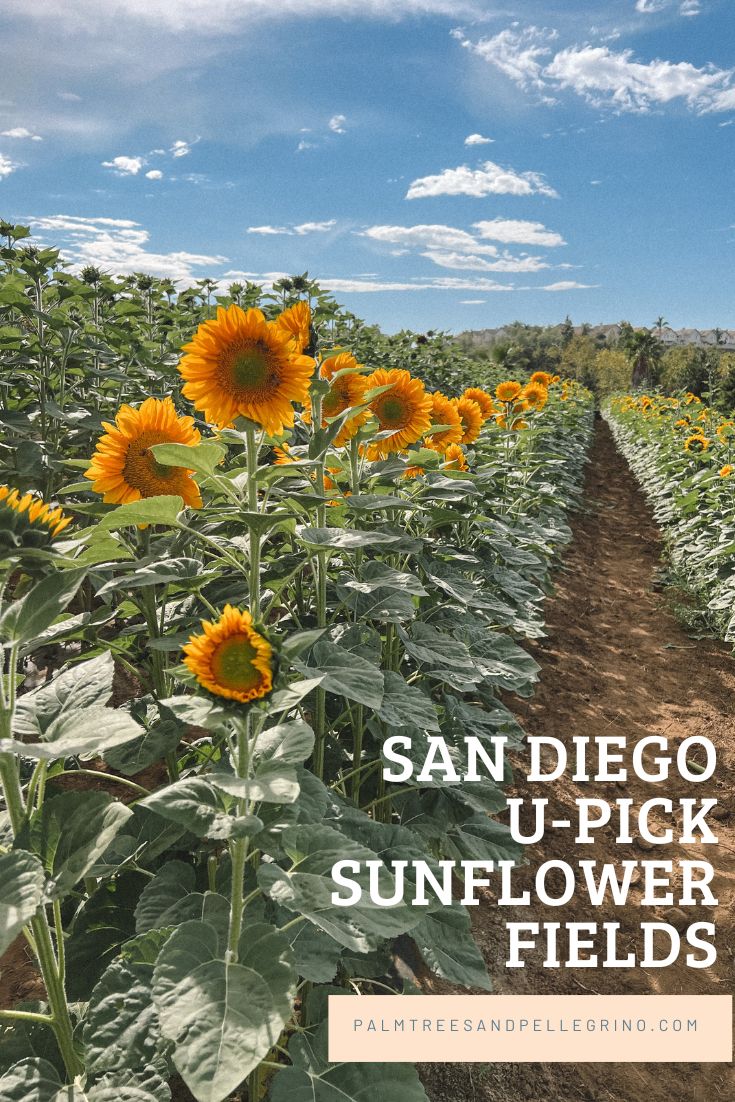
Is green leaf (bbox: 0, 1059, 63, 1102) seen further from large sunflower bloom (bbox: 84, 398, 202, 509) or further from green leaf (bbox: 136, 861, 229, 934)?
large sunflower bloom (bbox: 84, 398, 202, 509)

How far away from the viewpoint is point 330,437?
4.85ft

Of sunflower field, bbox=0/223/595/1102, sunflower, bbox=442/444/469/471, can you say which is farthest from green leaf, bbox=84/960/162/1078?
sunflower, bbox=442/444/469/471

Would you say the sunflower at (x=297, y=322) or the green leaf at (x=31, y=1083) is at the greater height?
the sunflower at (x=297, y=322)

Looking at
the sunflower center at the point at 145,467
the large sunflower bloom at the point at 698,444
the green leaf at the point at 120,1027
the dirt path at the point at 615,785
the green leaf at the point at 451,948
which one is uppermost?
the large sunflower bloom at the point at 698,444

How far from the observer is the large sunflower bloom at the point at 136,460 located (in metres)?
1.53

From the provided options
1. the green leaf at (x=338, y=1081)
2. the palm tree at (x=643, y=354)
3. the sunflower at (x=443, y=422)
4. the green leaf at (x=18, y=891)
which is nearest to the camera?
the green leaf at (x=18, y=891)

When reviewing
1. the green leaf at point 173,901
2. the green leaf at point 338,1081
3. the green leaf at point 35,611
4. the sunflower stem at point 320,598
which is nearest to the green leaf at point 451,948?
the green leaf at point 338,1081

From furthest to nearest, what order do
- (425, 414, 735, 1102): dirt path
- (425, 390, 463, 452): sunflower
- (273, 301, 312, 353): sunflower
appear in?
(425, 390, 463, 452): sunflower < (425, 414, 735, 1102): dirt path < (273, 301, 312, 353): sunflower

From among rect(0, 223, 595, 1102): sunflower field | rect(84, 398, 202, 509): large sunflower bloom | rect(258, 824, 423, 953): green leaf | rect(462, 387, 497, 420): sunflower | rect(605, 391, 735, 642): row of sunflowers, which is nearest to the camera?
rect(0, 223, 595, 1102): sunflower field

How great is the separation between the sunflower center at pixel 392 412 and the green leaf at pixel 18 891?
5.10 feet

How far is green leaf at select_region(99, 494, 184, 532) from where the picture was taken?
1307mm

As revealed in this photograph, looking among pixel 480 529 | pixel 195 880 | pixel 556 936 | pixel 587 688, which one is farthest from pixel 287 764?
pixel 587 688

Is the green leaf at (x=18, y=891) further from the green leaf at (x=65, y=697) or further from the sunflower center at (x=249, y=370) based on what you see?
the sunflower center at (x=249, y=370)

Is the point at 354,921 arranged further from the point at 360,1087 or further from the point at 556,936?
the point at 556,936
